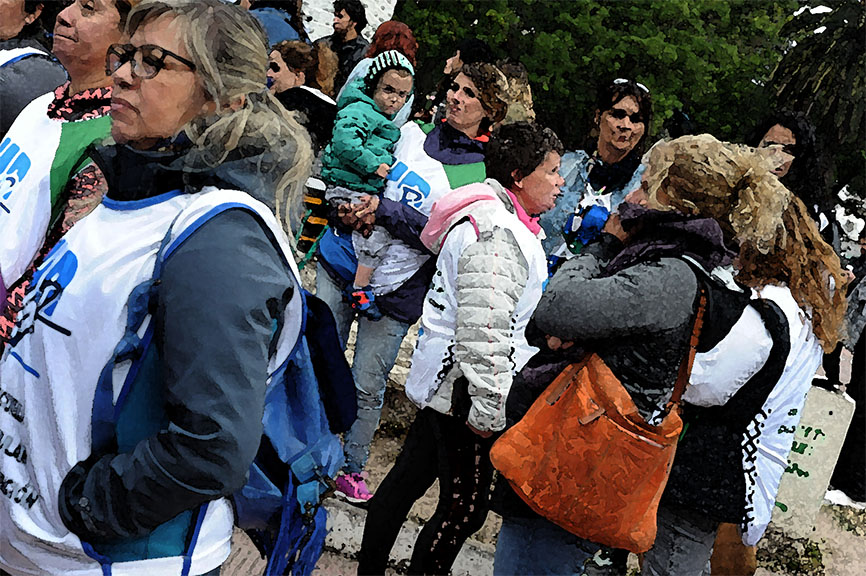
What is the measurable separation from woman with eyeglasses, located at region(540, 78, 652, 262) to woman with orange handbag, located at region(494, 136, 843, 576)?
1.39 m

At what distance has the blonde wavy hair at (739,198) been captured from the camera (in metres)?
2.03

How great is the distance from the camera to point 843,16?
20.5 feet

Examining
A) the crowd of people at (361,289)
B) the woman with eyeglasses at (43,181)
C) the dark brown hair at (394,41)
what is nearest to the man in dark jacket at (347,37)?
the dark brown hair at (394,41)

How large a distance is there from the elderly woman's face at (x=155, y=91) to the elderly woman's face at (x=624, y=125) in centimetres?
263

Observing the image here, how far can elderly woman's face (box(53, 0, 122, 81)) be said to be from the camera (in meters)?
1.96

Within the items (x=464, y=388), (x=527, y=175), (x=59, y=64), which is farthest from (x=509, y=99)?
(x=59, y=64)

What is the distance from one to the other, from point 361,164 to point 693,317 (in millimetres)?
1639

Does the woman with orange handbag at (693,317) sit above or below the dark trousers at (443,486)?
above

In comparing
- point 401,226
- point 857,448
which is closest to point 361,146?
point 401,226

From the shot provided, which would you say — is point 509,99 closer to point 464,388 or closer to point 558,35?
point 464,388

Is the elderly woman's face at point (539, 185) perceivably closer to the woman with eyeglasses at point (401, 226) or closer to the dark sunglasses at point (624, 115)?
the woman with eyeglasses at point (401, 226)

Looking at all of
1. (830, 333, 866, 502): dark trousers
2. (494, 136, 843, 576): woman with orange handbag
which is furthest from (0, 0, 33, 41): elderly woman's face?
(830, 333, 866, 502): dark trousers

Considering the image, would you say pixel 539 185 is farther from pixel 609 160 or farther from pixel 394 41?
pixel 394 41

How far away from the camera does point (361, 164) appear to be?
3215 mm
